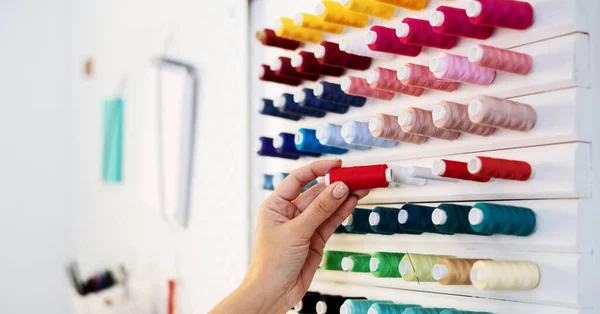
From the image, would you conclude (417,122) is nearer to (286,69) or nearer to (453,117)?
(453,117)

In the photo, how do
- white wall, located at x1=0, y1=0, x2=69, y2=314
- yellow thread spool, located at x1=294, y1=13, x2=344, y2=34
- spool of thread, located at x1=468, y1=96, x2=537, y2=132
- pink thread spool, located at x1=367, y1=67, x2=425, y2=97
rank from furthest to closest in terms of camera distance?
white wall, located at x1=0, y1=0, x2=69, y2=314
yellow thread spool, located at x1=294, y1=13, x2=344, y2=34
pink thread spool, located at x1=367, y1=67, x2=425, y2=97
spool of thread, located at x1=468, y1=96, x2=537, y2=132

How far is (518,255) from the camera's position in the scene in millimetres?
640

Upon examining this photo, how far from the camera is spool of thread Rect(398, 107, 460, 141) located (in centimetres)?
66

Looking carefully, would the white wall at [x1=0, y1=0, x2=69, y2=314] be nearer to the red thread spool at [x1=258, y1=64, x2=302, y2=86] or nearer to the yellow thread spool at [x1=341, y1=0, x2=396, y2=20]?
the red thread spool at [x1=258, y1=64, x2=302, y2=86]

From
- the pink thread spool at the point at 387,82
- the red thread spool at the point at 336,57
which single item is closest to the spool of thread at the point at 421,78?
the pink thread spool at the point at 387,82

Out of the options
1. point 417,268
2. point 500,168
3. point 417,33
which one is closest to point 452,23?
point 417,33

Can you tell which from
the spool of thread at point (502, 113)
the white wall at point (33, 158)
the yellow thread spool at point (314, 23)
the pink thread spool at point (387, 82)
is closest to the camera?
the spool of thread at point (502, 113)

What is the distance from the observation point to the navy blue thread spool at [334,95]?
792 mm

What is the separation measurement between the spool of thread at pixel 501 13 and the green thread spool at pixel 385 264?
262 millimetres

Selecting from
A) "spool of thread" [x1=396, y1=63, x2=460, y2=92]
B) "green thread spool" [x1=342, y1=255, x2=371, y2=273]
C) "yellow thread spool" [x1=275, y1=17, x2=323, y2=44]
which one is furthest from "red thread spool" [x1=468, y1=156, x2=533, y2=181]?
"yellow thread spool" [x1=275, y1=17, x2=323, y2=44]

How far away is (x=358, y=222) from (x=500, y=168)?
22cm

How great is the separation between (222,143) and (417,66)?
22.0 inches

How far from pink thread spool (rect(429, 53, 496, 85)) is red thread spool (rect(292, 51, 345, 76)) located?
9.1 inches

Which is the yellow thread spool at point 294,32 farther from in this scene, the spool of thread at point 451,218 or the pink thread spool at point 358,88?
the spool of thread at point 451,218
